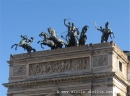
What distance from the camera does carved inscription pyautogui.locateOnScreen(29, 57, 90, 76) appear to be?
39.6 m

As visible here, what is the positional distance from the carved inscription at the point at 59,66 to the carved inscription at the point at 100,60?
25.1 inches

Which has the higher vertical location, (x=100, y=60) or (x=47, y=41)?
(x=47, y=41)

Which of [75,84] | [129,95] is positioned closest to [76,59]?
[75,84]

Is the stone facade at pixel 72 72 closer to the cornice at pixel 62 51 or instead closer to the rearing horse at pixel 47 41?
the cornice at pixel 62 51

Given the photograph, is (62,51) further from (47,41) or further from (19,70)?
(19,70)

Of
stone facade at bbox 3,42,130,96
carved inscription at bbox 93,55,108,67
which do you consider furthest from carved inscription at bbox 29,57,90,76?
carved inscription at bbox 93,55,108,67

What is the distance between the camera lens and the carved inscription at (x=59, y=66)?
39.6m

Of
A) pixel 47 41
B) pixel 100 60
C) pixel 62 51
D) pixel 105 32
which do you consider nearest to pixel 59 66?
pixel 62 51

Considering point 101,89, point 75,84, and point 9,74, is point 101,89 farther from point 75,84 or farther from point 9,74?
point 9,74

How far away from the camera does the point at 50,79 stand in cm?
3997

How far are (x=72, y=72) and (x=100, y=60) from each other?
8.48 feet

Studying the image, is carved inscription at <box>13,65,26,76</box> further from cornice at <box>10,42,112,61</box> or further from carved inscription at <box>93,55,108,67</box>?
carved inscription at <box>93,55,108,67</box>

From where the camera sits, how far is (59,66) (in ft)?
133

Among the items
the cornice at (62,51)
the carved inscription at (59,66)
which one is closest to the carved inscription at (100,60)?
the carved inscription at (59,66)
